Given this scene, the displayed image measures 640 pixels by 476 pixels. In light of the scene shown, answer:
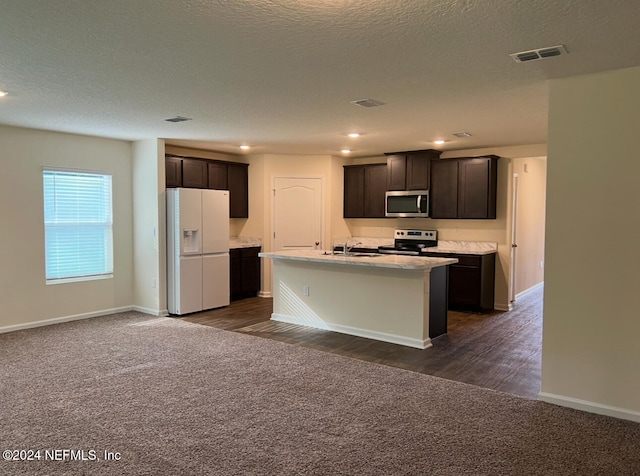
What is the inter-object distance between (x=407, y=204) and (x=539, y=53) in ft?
15.2

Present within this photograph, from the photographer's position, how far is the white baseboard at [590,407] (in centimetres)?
315

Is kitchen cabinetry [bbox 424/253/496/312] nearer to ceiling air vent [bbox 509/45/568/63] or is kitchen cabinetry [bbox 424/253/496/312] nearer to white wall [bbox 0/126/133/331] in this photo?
ceiling air vent [bbox 509/45/568/63]

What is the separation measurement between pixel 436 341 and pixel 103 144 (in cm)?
489

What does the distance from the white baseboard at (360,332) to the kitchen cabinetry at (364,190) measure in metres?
2.73

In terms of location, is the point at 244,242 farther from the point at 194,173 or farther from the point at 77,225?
the point at 77,225

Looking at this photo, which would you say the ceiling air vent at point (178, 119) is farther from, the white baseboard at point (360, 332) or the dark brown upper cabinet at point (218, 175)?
the white baseboard at point (360, 332)

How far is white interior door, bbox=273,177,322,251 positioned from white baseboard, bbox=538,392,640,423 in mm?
4920

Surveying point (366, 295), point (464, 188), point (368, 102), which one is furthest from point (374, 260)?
point (464, 188)

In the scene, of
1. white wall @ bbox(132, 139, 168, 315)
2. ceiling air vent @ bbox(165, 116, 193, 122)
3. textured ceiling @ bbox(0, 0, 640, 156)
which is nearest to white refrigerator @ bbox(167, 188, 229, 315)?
white wall @ bbox(132, 139, 168, 315)

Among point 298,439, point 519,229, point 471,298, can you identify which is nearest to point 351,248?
point 471,298

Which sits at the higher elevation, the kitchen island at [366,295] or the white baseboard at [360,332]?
the kitchen island at [366,295]

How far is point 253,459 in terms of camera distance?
2.61 metres

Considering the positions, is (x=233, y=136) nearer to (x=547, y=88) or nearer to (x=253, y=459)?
(x=547, y=88)

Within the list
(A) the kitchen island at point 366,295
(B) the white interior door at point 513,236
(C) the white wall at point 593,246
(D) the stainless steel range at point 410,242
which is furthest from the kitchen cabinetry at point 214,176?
(C) the white wall at point 593,246
